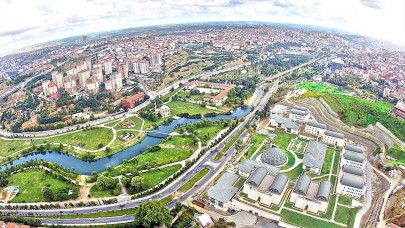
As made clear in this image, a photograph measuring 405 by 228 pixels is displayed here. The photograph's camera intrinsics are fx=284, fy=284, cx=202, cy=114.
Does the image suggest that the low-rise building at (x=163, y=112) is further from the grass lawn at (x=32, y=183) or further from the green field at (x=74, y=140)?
the grass lawn at (x=32, y=183)

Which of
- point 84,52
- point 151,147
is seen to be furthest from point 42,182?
point 84,52

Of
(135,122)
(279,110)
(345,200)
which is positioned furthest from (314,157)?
(135,122)

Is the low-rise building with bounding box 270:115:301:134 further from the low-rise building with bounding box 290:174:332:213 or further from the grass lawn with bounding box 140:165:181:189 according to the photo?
the grass lawn with bounding box 140:165:181:189

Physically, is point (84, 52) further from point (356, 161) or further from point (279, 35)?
point (356, 161)

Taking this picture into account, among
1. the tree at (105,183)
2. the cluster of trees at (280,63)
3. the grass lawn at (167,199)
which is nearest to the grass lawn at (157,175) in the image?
the grass lawn at (167,199)

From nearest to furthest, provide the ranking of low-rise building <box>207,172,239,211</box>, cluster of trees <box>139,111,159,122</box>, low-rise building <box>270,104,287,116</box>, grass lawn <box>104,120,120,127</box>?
low-rise building <box>207,172,239,211</box> < low-rise building <box>270,104,287,116</box> < grass lawn <box>104,120,120,127</box> < cluster of trees <box>139,111,159,122</box>

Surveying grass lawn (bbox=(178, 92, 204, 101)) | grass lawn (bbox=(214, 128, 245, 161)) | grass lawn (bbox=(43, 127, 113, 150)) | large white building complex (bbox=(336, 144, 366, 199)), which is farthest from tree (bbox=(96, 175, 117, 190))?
grass lawn (bbox=(178, 92, 204, 101))
